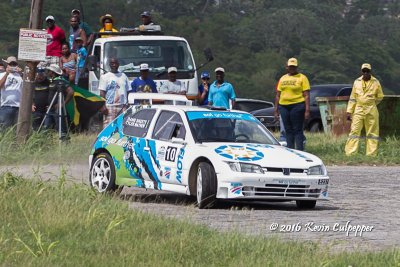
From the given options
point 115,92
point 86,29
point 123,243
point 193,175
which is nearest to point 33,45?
point 115,92

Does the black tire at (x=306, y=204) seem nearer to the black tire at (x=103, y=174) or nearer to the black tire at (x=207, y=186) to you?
the black tire at (x=207, y=186)

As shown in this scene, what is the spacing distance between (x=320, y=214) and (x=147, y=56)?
1269 centimetres

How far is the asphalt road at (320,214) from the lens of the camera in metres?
13.2

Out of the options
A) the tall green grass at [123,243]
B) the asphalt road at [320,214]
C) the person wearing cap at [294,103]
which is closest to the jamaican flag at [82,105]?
the person wearing cap at [294,103]

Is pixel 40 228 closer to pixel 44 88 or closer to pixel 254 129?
pixel 254 129

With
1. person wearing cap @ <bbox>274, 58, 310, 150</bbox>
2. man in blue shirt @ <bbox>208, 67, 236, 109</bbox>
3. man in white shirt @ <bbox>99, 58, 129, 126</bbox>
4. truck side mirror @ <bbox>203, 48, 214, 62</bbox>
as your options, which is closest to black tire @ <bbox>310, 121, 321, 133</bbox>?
truck side mirror @ <bbox>203, 48, 214, 62</bbox>

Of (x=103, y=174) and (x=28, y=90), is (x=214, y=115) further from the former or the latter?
(x=28, y=90)

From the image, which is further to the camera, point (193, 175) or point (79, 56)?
point (79, 56)

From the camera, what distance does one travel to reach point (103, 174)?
17.5 m

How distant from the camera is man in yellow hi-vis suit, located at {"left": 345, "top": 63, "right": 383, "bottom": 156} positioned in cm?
2448

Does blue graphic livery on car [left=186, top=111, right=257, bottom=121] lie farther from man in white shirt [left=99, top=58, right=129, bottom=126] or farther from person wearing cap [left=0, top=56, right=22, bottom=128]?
person wearing cap [left=0, top=56, right=22, bottom=128]

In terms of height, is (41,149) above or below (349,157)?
above

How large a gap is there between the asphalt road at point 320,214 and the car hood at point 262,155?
58 centimetres

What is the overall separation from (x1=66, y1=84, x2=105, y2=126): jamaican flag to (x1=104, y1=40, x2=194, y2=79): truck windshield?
704 mm
